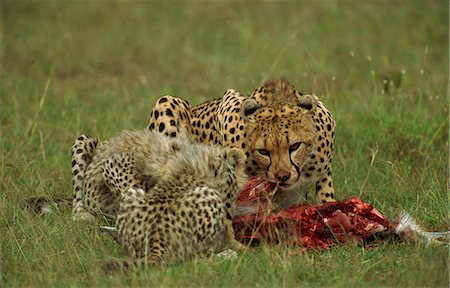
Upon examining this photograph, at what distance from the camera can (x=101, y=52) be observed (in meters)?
10.9

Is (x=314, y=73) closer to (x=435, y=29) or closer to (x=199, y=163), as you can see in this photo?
(x=435, y=29)

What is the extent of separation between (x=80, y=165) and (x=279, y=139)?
141 cm

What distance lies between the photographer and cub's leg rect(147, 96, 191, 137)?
6.62m

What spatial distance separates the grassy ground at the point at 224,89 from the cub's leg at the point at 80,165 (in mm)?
343

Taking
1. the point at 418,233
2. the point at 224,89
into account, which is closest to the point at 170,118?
the point at 418,233

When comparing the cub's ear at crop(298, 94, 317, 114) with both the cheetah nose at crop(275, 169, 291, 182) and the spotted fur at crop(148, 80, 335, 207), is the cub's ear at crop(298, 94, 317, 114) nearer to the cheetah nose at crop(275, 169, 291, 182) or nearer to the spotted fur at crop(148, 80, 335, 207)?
the spotted fur at crop(148, 80, 335, 207)

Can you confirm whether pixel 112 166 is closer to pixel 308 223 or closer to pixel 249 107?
pixel 249 107

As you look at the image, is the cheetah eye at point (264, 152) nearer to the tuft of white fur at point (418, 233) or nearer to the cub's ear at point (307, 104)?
the cub's ear at point (307, 104)

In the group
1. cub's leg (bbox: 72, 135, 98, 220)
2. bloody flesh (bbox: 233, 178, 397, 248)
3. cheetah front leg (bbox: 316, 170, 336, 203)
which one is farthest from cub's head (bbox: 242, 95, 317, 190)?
cub's leg (bbox: 72, 135, 98, 220)

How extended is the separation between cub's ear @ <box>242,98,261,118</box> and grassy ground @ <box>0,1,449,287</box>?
0.87m

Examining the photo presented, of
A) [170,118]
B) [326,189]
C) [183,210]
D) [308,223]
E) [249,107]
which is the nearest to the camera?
[183,210]

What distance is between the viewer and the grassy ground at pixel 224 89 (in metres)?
5.01

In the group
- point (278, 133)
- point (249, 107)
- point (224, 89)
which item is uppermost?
point (249, 107)

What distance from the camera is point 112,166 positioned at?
589cm
